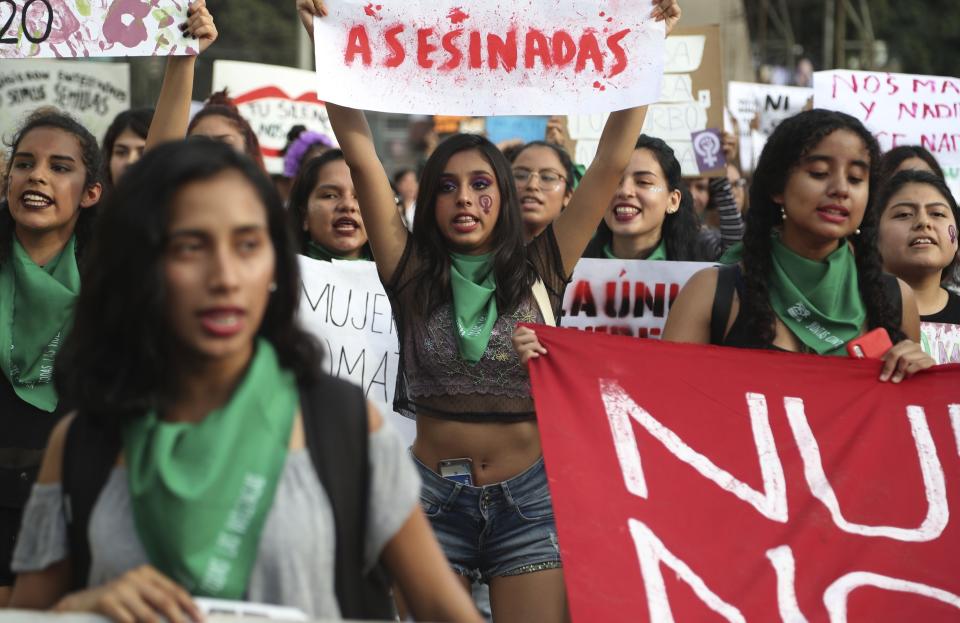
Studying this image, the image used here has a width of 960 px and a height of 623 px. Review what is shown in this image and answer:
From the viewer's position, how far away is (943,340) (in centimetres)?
504

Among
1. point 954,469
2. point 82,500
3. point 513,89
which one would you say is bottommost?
point 954,469

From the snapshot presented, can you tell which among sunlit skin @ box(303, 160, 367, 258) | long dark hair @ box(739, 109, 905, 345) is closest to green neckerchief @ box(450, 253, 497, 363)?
long dark hair @ box(739, 109, 905, 345)

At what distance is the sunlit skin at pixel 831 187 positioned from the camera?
3.97 m

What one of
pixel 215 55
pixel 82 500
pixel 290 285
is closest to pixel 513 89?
pixel 290 285

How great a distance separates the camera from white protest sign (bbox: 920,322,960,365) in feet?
16.3

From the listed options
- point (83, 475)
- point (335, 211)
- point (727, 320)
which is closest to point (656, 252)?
point (335, 211)

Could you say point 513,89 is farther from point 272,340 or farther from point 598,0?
point 272,340

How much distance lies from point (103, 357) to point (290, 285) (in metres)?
0.34

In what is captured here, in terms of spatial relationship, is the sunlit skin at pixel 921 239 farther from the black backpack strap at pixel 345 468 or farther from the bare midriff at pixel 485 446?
the black backpack strap at pixel 345 468

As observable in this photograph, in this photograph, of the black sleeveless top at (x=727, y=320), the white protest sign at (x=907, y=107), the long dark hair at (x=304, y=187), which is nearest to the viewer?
the black sleeveless top at (x=727, y=320)

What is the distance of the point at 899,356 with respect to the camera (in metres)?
3.83

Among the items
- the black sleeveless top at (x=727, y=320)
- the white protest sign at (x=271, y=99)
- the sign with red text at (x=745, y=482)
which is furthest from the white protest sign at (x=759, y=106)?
the sign with red text at (x=745, y=482)

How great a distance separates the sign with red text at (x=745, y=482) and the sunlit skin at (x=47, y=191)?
1495 millimetres

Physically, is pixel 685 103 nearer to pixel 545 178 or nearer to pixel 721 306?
pixel 545 178
